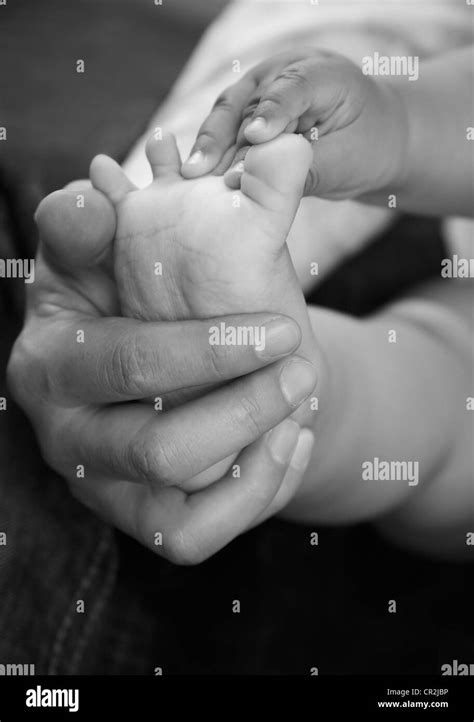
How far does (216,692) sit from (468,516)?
0.25 m

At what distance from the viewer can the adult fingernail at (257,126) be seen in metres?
0.44

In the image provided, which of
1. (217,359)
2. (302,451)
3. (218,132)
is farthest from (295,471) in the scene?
(218,132)

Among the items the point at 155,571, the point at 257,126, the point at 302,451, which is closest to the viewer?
the point at 257,126

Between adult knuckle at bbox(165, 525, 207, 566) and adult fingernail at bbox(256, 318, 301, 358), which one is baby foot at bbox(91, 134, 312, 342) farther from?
adult knuckle at bbox(165, 525, 207, 566)

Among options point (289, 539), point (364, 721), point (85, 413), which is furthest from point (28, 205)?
point (364, 721)

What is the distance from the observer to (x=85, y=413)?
0.55 m

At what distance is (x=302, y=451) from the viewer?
551 millimetres

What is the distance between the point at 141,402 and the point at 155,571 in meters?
0.21

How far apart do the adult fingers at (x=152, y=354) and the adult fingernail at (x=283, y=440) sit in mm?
60

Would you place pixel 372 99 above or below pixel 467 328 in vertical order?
above

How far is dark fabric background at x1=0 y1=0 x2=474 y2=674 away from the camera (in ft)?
1.99

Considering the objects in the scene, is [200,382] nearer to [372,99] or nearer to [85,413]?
[85,413]

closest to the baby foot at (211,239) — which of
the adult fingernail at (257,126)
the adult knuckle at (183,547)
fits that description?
the adult fingernail at (257,126)

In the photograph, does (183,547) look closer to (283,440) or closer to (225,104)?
(283,440)
